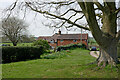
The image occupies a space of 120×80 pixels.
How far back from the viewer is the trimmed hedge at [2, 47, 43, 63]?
34.9 feet

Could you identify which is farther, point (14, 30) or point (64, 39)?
point (64, 39)

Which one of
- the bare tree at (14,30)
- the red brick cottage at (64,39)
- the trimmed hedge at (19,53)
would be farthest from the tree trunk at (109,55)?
the red brick cottage at (64,39)

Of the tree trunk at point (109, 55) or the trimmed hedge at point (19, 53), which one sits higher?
the tree trunk at point (109, 55)

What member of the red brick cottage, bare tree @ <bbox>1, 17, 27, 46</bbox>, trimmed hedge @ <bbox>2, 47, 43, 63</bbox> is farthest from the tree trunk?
the red brick cottage

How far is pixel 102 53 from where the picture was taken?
565 centimetres

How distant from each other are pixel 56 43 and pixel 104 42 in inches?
1188

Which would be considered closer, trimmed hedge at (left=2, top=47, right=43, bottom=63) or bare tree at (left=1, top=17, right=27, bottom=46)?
trimmed hedge at (left=2, top=47, right=43, bottom=63)

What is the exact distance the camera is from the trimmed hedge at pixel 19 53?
1065 cm

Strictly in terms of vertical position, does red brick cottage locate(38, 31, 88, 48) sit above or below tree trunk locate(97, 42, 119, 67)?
below

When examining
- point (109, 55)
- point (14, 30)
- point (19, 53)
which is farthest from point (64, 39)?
point (109, 55)

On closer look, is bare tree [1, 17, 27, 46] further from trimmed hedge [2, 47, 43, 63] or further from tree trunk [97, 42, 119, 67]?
tree trunk [97, 42, 119, 67]

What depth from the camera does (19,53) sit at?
11930mm

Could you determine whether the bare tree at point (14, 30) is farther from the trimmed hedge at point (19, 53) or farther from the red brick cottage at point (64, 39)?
the trimmed hedge at point (19, 53)

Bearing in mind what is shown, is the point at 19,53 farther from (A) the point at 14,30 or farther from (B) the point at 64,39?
(B) the point at 64,39
